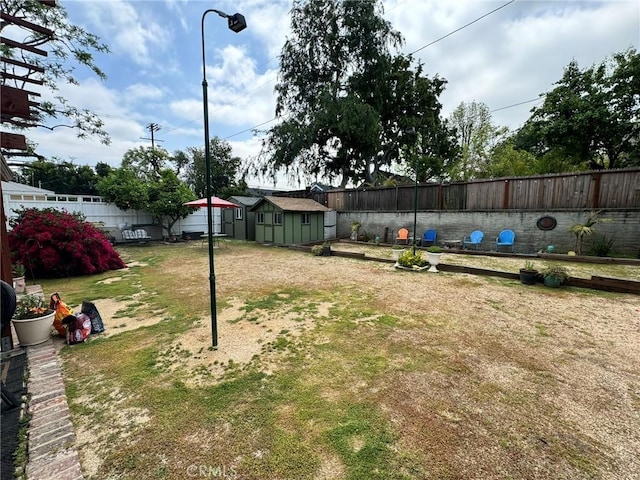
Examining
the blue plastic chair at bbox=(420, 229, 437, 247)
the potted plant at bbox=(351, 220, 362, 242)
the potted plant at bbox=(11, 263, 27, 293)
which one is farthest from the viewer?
the potted plant at bbox=(351, 220, 362, 242)

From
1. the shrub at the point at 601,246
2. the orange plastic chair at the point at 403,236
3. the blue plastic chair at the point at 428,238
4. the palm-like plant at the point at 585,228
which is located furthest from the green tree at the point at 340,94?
the shrub at the point at 601,246

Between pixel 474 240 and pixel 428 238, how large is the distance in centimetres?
169

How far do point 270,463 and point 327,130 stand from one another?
671 inches

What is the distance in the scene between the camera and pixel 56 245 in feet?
21.4

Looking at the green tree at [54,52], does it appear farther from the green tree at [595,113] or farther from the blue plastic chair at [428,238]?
the green tree at [595,113]

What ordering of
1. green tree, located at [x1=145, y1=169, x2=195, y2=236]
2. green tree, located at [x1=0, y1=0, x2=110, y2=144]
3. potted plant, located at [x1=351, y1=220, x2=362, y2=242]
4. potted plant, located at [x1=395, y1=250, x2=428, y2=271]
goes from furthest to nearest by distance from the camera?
potted plant, located at [x1=351, y1=220, x2=362, y2=242] → green tree, located at [x1=145, y1=169, x2=195, y2=236] → green tree, located at [x1=0, y1=0, x2=110, y2=144] → potted plant, located at [x1=395, y1=250, x2=428, y2=271]

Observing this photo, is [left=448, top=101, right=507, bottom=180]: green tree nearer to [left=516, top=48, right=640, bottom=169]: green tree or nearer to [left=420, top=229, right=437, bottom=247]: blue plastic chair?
[left=516, top=48, right=640, bottom=169]: green tree

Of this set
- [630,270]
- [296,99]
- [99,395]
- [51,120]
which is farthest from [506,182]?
[51,120]

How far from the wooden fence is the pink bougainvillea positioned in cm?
916

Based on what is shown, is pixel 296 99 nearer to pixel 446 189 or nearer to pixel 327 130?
pixel 327 130

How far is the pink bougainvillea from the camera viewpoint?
631 cm

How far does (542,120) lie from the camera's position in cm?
1330

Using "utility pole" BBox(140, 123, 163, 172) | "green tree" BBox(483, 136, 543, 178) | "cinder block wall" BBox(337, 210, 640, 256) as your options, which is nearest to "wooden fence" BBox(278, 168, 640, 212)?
"cinder block wall" BBox(337, 210, 640, 256)

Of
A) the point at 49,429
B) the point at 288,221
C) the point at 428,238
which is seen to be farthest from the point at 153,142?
the point at 49,429
